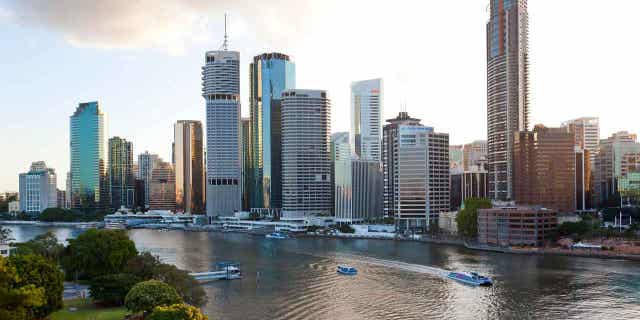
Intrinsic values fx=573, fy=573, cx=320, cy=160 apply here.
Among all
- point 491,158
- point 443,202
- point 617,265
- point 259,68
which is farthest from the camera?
point 259,68

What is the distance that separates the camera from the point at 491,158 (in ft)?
412

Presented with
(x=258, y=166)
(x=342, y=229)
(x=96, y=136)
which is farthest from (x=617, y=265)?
(x=96, y=136)

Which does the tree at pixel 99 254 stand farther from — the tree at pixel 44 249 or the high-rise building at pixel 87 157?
the high-rise building at pixel 87 157

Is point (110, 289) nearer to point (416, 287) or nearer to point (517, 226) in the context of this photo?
point (416, 287)

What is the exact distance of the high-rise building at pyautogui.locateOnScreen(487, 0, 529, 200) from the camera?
119 m

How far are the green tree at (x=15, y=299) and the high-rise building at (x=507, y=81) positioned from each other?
103 m

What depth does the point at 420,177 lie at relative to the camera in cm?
11438

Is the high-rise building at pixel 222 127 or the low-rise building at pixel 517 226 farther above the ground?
the high-rise building at pixel 222 127

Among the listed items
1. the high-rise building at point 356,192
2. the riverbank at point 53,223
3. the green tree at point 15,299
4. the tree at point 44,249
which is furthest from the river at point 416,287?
the riverbank at point 53,223

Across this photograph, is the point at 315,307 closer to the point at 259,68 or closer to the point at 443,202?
the point at 443,202

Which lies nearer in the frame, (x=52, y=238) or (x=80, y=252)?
(x=80, y=252)

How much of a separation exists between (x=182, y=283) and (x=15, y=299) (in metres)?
11.9

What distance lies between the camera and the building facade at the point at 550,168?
360 feet

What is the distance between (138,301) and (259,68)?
145 m
